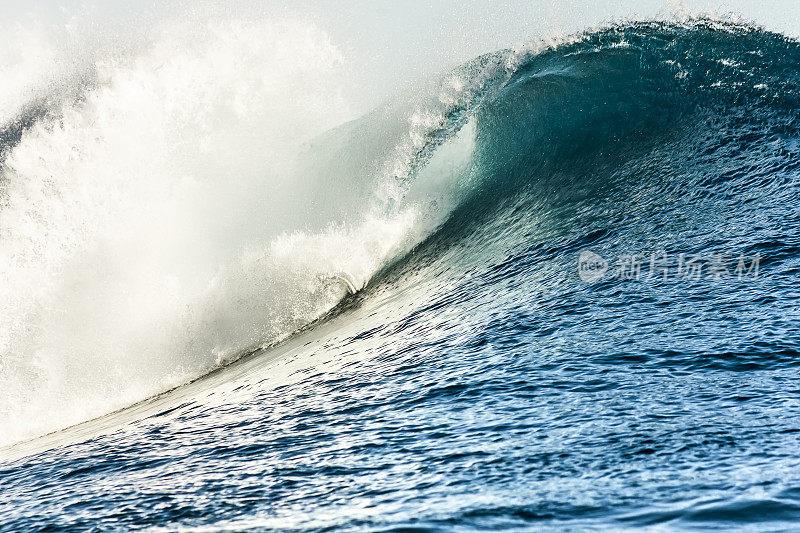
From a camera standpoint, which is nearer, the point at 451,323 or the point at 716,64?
the point at 451,323

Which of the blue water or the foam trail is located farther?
the foam trail

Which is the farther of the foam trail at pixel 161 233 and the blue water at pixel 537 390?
the foam trail at pixel 161 233

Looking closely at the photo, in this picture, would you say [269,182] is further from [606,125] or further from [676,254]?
[676,254]

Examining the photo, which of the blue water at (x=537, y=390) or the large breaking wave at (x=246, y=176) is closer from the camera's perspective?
the blue water at (x=537, y=390)

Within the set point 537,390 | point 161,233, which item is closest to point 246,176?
point 161,233

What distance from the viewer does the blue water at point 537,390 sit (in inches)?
110

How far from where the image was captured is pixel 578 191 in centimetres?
930

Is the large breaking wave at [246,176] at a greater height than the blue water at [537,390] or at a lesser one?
greater

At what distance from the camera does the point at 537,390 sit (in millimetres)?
4031

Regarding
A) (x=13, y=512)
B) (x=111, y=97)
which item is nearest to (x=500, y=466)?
(x=13, y=512)

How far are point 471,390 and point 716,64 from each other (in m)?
9.51

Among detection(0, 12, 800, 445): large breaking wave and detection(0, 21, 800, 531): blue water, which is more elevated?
detection(0, 12, 800, 445): large breaking wave

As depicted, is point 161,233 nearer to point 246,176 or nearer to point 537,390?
point 246,176

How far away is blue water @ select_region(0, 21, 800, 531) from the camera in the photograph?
2.80 metres
